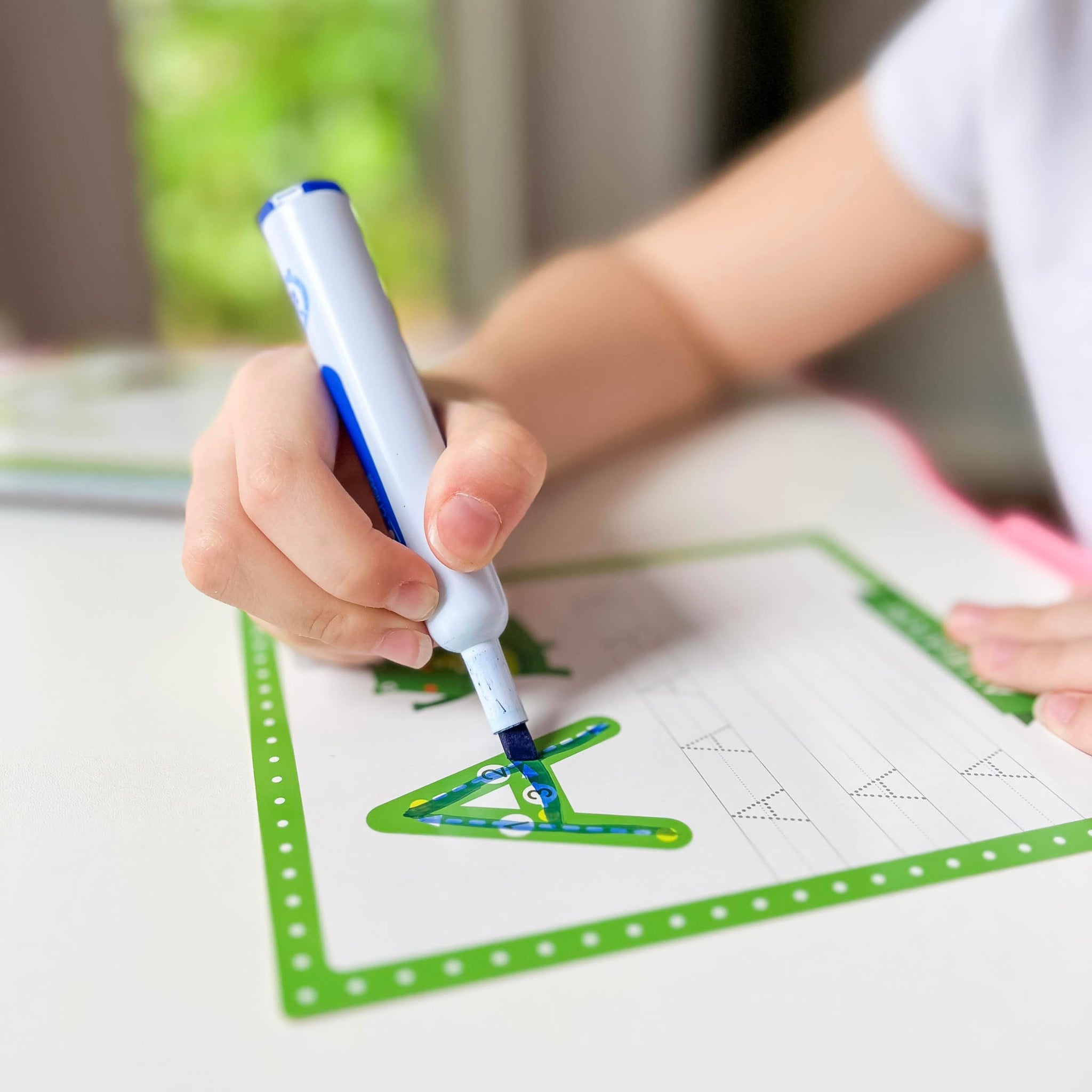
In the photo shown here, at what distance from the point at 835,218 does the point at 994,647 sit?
11.0 inches

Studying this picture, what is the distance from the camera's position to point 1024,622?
1.24ft

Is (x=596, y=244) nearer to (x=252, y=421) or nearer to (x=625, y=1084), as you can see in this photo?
(x=252, y=421)

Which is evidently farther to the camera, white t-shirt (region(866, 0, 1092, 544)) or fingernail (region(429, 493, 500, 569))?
white t-shirt (region(866, 0, 1092, 544))

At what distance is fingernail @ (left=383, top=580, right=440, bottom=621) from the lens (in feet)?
1.02

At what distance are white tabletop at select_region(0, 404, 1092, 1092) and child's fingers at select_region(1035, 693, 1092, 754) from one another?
0.06 meters

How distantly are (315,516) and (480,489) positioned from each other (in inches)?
2.0

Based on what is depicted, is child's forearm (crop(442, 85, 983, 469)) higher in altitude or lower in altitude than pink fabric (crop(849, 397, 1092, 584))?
higher

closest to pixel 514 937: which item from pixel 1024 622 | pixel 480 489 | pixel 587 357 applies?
pixel 480 489

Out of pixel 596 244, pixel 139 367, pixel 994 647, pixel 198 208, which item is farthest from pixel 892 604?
pixel 198 208

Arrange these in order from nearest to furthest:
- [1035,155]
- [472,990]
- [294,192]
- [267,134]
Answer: [472,990] < [294,192] < [1035,155] < [267,134]

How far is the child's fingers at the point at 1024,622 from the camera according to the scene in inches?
14.5

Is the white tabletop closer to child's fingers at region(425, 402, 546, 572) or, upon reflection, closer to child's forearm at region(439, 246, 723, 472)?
child's fingers at region(425, 402, 546, 572)

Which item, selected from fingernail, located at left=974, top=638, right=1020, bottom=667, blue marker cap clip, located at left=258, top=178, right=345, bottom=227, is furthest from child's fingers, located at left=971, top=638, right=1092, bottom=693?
blue marker cap clip, located at left=258, top=178, right=345, bottom=227

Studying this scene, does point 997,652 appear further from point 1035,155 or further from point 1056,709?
point 1035,155
